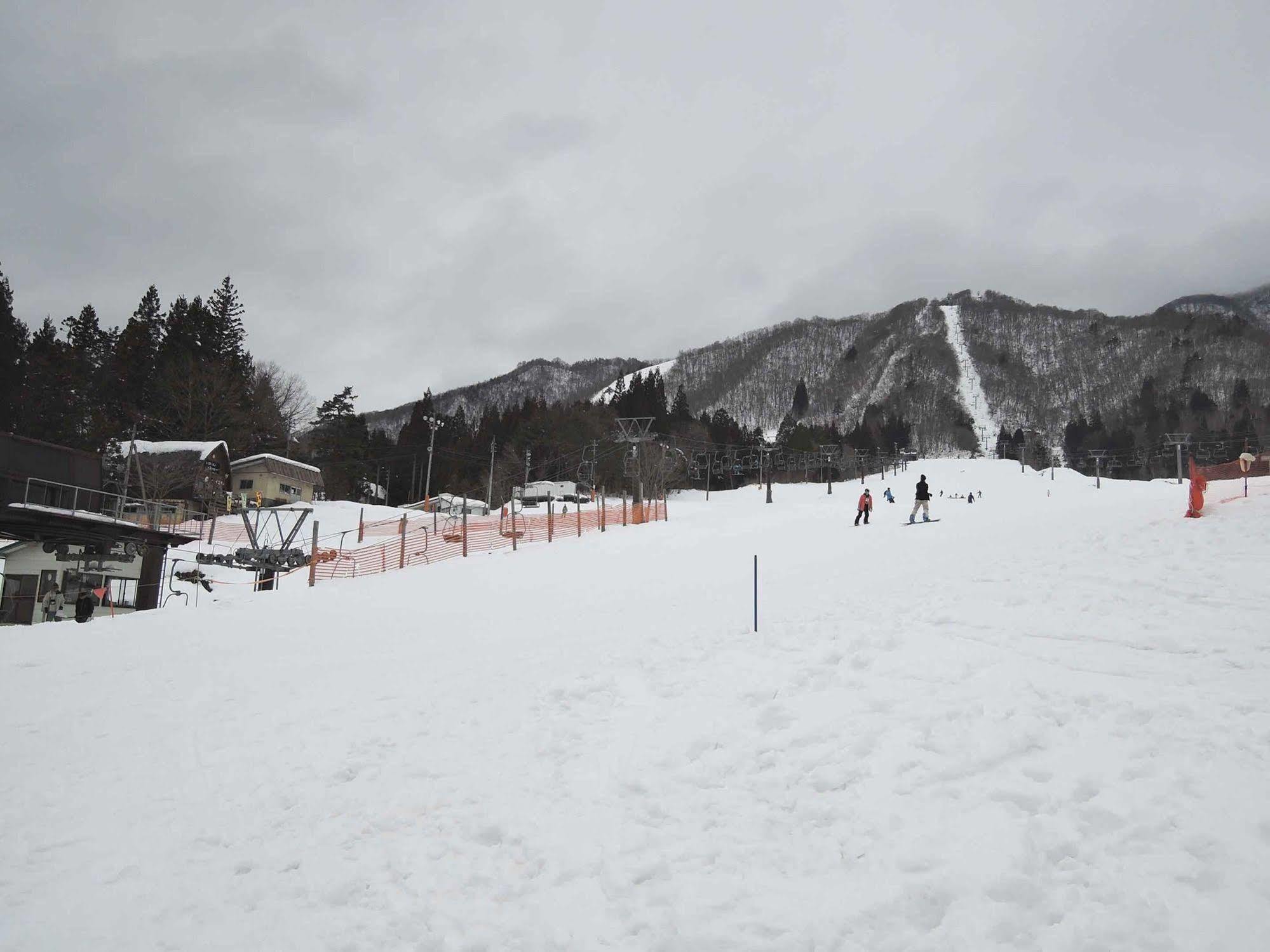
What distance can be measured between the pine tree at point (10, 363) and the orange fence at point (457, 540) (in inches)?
1386

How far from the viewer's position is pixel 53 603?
22188mm

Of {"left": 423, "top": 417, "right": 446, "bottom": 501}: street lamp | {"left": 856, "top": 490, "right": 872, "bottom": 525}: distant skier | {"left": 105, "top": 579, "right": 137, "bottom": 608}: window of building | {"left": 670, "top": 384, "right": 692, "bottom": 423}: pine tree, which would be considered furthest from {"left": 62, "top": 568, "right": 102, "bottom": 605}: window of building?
{"left": 670, "top": 384, "right": 692, "bottom": 423}: pine tree

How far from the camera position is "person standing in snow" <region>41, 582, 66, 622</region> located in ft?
Answer: 71.4

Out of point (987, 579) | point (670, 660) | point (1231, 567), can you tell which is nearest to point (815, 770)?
point (670, 660)

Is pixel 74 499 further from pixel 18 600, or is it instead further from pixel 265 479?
pixel 265 479

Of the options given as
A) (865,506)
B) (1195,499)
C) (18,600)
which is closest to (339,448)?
(18,600)

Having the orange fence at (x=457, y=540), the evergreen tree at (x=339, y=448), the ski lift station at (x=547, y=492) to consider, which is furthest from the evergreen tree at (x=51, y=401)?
the ski lift station at (x=547, y=492)

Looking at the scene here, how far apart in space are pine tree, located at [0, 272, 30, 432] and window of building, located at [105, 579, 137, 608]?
3720 cm

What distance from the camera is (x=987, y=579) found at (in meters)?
11.4

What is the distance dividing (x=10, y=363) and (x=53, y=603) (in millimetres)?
49703

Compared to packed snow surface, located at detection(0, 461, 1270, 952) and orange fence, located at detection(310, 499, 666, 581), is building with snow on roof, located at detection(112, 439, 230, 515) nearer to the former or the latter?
orange fence, located at detection(310, 499, 666, 581)

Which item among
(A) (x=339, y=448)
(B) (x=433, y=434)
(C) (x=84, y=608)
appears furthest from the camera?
(A) (x=339, y=448)

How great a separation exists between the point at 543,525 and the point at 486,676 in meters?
24.1

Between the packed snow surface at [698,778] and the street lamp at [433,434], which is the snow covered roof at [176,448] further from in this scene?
the packed snow surface at [698,778]
